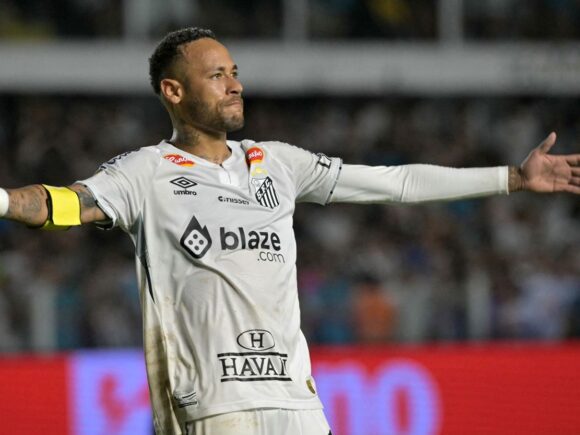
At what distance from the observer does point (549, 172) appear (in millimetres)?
4922

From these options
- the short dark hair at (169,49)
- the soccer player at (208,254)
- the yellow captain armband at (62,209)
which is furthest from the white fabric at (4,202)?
the short dark hair at (169,49)

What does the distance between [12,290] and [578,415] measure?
15.8 feet

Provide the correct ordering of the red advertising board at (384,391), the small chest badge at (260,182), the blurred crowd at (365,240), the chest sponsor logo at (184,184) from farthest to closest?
1. the blurred crowd at (365,240)
2. the red advertising board at (384,391)
3. the small chest badge at (260,182)
4. the chest sponsor logo at (184,184)

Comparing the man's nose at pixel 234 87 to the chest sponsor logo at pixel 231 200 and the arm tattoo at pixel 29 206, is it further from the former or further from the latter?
the arm tattoo at pixel 29 206

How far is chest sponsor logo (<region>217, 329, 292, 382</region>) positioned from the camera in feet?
14.4

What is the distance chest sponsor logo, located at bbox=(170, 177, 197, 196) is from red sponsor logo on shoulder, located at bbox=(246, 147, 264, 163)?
295 millimetres

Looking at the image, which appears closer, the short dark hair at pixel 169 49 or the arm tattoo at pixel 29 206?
the arm tattoo at pixel 29 206

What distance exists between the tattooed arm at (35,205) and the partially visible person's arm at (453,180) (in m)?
1.08

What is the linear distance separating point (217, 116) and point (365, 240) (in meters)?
7.79

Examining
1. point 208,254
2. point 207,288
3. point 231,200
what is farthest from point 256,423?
point 231,200

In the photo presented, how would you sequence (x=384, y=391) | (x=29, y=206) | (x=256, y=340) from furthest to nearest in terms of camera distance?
1. (x=384, y=391)
2. (x=256, y=340)
3. (x=29, y=206)

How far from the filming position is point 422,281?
1167cm

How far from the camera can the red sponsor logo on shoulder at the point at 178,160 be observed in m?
4.67

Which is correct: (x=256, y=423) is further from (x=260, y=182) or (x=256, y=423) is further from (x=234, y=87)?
(x=234, y=87)
